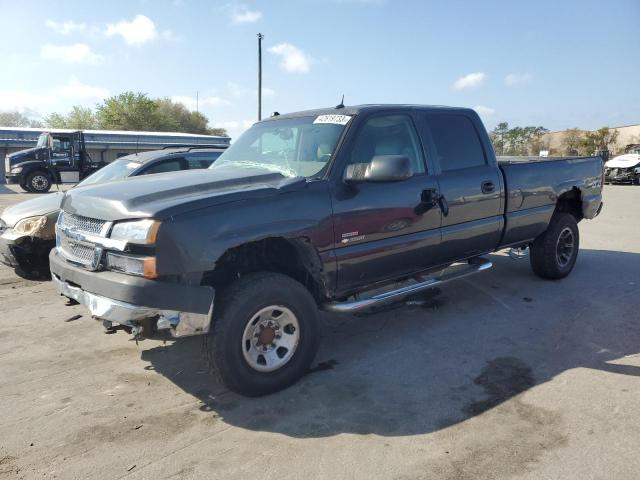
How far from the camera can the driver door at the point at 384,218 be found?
3.70 metres

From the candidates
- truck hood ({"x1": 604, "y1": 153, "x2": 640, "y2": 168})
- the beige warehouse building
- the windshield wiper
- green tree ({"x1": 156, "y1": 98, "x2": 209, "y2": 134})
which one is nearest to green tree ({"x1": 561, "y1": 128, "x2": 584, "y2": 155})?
the beige warehouse building

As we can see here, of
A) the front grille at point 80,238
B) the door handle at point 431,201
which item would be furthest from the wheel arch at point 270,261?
the door handle at point 431,201

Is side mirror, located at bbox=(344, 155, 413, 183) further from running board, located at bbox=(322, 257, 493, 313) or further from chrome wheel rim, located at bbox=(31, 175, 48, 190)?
chrome wheel rim, located at bbox=(31, 175, 48, 190)

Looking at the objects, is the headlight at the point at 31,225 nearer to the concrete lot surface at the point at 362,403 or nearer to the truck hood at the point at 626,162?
the concrete lot surface at the point at 362,403

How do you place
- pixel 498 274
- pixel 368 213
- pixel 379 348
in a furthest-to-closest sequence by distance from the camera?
pixel 498 274 → pixel 379 348 → pixel 368 213

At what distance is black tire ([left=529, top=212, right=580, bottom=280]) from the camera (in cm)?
589

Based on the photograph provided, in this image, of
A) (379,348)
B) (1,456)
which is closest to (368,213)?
(379,348)

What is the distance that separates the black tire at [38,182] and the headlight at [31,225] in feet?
59.6

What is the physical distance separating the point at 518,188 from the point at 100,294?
4.20 metres

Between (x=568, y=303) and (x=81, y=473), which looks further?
(x=568, y=303)

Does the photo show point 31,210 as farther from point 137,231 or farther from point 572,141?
point 572,141

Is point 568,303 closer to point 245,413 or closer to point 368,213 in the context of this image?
point 368,213

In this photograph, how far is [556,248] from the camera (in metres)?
5.95

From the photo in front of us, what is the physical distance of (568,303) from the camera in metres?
5.27
